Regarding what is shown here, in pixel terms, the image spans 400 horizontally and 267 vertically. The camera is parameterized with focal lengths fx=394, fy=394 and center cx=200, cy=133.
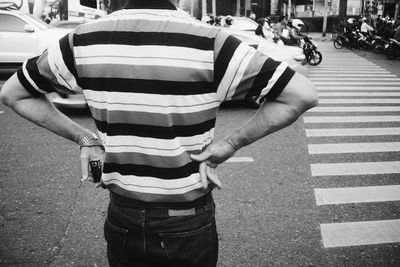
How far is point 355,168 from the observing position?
4855 mm

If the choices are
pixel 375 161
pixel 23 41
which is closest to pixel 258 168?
pixel 375 161

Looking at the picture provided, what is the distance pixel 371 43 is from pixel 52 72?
68.2 ft

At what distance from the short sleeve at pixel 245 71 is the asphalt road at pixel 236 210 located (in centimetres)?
195

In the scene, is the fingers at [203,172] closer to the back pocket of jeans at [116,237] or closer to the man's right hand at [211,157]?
the man's right hand at [211,157]

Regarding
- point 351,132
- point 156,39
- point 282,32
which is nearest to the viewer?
point 156,39

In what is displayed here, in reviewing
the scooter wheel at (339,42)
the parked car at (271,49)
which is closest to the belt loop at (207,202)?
the parked car at (271,49)

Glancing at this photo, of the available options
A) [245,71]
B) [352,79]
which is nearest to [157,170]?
[245,71]

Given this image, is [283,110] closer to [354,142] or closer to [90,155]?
[90,155]

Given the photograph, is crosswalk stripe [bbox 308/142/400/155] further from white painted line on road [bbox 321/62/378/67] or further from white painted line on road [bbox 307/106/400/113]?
white painted line on road [bbox 321/62/378/67]

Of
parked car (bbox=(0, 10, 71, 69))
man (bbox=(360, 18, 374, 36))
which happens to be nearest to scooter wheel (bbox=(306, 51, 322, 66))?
man (bbox=(360, 18, 374, 36))

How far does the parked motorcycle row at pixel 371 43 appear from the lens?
16.7 m

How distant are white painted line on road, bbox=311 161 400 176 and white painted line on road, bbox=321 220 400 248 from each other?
3.78 ft

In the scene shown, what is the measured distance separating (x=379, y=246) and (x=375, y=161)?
2143mm

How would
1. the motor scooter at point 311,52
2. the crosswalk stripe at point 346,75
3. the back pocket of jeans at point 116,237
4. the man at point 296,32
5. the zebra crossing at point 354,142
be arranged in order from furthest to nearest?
the man at point 296,32
the motor scooter at point 311,52
the crosswalk stripe at point 346,75
the zebra crossing at point 354,142
the back pocket of jeans at point 116,237
